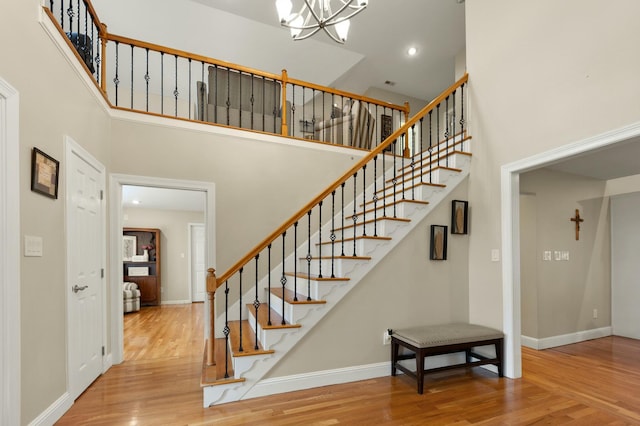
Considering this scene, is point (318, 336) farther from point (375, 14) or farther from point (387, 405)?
point (375, 14)

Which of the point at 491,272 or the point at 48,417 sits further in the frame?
the point at 491,272

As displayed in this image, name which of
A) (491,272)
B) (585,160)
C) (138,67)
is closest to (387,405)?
(491,272)

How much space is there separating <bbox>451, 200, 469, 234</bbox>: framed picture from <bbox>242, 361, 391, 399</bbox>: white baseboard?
1554 millimetres

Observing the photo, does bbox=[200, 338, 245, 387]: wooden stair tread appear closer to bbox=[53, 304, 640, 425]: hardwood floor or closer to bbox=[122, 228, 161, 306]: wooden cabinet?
bbox=[53, 304, 640, 425]: hardwood floor

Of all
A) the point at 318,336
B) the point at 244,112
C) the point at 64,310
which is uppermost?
the point at 244,112

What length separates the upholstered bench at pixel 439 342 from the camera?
2.66 m

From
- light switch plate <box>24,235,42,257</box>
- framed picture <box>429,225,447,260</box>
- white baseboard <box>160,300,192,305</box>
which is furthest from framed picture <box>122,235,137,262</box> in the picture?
framed picture <box>429,225,447,260</box>

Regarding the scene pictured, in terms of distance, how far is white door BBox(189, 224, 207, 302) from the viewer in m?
8.15

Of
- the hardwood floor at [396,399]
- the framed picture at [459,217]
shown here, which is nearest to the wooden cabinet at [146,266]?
the hardwood floor at [396,399]

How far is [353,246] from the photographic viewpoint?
10.0ft

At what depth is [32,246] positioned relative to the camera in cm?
195

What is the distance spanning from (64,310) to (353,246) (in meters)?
2.39

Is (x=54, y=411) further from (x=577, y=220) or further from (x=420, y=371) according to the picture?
(x=577, y=220)

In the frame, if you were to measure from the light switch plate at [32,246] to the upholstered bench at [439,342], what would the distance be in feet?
9.29
